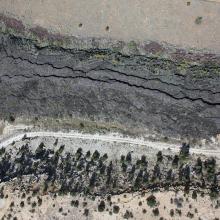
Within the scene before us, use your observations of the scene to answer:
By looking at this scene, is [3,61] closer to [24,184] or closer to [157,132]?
[24,184]

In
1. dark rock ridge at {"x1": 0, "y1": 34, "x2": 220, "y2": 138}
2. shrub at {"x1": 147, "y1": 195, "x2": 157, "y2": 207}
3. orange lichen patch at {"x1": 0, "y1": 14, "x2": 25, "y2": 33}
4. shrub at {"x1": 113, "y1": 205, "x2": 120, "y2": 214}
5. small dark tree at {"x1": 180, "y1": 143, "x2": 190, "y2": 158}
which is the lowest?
shrub at {"x1": 113, "y1": 205, "x2": 120, "y2": 214}

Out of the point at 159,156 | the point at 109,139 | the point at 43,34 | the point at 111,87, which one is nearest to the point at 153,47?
the point at 111,87

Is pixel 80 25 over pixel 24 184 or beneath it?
over

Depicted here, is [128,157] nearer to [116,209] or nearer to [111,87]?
[116,209]

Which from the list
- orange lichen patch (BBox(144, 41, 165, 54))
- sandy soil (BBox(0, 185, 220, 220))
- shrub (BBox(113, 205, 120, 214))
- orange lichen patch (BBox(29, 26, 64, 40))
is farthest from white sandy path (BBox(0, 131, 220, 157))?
orange lichen patch (BBox(29, 26, 64, 40))

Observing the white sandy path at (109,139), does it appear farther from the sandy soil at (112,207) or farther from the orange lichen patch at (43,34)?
the orange lichen patch at (43,34)

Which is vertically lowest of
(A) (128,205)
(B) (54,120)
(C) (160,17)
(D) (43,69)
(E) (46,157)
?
(A) (128,205)

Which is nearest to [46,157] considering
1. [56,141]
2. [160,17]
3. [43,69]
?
[56,141]

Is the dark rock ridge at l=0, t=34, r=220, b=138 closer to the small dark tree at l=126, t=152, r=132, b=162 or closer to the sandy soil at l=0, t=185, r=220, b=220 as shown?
the small dark tree at l=126, t=152, r=132, b=162

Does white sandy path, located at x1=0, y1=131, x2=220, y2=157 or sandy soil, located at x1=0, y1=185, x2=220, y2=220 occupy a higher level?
white sandy path, located at x1=0, y1=131, x2=220, y2=157

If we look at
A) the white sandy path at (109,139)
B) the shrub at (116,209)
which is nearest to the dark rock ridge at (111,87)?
the white sandy path at (109,139)
